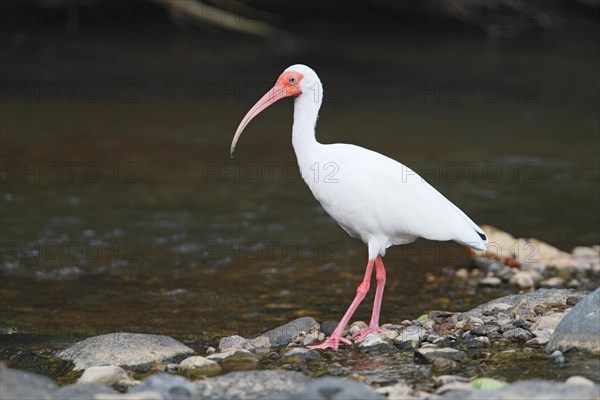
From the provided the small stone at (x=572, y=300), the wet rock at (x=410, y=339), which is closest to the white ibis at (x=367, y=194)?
the wet rock at (x=410, y=339)

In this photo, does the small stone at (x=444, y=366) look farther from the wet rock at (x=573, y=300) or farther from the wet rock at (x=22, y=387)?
the wet rock at (x=22, y=387)

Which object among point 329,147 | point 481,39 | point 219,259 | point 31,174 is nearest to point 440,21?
point 481,39

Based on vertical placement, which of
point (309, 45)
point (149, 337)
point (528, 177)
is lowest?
point (149, 337)

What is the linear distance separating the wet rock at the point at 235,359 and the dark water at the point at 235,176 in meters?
1.40

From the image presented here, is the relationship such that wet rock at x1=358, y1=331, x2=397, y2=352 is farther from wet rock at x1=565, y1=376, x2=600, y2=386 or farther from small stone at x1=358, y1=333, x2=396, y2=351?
wet rock at x1=565, y1=376, x2=600, y2=386

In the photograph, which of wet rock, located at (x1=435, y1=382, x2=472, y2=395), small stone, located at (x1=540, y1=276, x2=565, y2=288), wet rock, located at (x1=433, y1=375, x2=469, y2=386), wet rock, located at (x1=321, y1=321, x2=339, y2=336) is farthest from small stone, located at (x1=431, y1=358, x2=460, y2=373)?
small stone, located at (x1=540, y1=276, x2=565, y2=288)

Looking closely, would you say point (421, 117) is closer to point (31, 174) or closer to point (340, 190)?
point (31, 174)

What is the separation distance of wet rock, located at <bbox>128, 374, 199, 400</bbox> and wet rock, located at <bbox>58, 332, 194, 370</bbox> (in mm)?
1257

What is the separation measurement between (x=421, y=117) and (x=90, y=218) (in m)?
8.09

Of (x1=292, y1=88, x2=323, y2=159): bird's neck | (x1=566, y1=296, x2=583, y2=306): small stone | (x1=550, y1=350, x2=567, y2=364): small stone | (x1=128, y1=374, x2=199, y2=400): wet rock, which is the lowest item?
(x1=128, y1=374, x2=199, y2=400): wet rock

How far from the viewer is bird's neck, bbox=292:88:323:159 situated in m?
7.70

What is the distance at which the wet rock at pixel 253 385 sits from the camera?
5531 millimetres

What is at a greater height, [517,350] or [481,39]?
[481,39]

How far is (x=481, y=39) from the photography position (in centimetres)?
2630
